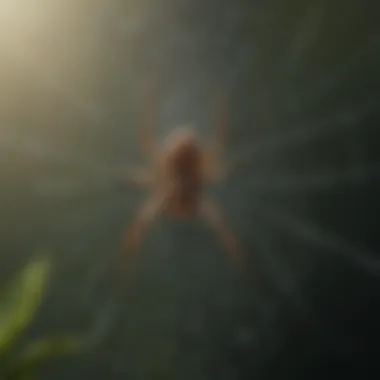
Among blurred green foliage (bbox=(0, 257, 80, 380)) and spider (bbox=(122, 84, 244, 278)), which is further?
spider (bbox=(122, 84, 244, 278))

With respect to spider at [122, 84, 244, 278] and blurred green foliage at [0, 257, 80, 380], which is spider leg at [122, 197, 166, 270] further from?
blurred green foliage at [0, 257, 80, 380]

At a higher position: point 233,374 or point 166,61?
point 166,61

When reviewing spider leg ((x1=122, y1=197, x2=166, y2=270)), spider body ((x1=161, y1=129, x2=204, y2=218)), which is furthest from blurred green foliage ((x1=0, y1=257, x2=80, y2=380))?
spider body ((x1=161, y1=129, x2=204, y2=218))

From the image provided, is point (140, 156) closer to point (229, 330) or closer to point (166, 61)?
point (166, 61)

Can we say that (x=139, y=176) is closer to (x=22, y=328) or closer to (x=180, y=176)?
(x=180, y=176)

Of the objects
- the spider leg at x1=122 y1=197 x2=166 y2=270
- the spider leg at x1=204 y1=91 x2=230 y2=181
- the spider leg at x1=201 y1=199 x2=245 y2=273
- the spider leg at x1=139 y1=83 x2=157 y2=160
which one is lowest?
the spider leg at x1=201 y1=199 x2=245 y2=273

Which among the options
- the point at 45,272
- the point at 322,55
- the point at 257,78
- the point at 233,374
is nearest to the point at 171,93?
the point at 257,78

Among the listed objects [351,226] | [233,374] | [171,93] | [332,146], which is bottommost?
[233,374]
